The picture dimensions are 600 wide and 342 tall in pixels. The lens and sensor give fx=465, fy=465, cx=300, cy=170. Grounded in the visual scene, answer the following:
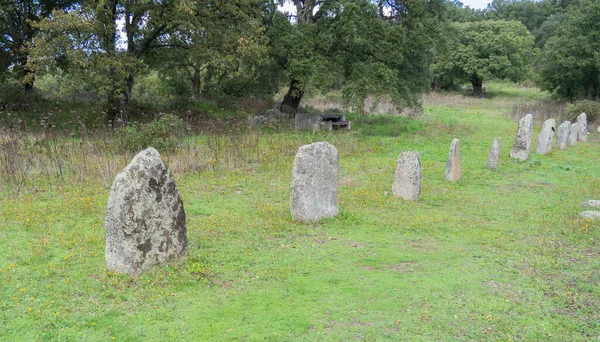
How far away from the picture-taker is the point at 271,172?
47.5 feet

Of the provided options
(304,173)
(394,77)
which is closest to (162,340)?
(304,173)

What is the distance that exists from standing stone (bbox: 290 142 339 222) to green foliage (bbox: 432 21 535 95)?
1492 inches

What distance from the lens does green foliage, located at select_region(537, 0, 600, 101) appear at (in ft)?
111

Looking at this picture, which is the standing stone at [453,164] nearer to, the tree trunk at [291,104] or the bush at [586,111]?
the tree trunk at [291,104]

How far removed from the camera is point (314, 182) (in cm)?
909

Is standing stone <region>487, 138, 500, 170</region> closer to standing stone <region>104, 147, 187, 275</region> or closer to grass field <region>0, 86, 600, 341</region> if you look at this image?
grass field <region>0, 86, 600, 341</region>

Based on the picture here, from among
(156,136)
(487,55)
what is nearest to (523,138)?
(156,136)

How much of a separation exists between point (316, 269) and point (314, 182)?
2466 mm

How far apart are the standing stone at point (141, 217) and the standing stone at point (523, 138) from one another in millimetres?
14500

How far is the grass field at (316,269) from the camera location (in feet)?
17.6

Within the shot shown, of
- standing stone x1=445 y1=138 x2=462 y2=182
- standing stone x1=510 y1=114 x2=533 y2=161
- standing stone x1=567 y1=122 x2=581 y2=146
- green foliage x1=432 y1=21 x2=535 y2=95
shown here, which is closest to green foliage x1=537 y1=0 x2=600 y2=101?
green foliage x1=432 y1=21 x2=535 y2=95

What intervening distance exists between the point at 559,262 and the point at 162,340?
6218mm

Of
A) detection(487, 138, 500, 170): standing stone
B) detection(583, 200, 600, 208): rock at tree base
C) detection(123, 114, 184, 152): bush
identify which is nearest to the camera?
detection(583, 200, 600, 208): rock at tree base

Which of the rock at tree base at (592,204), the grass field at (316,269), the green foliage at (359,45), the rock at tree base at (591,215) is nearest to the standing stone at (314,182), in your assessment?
the grass field at (316,269)
